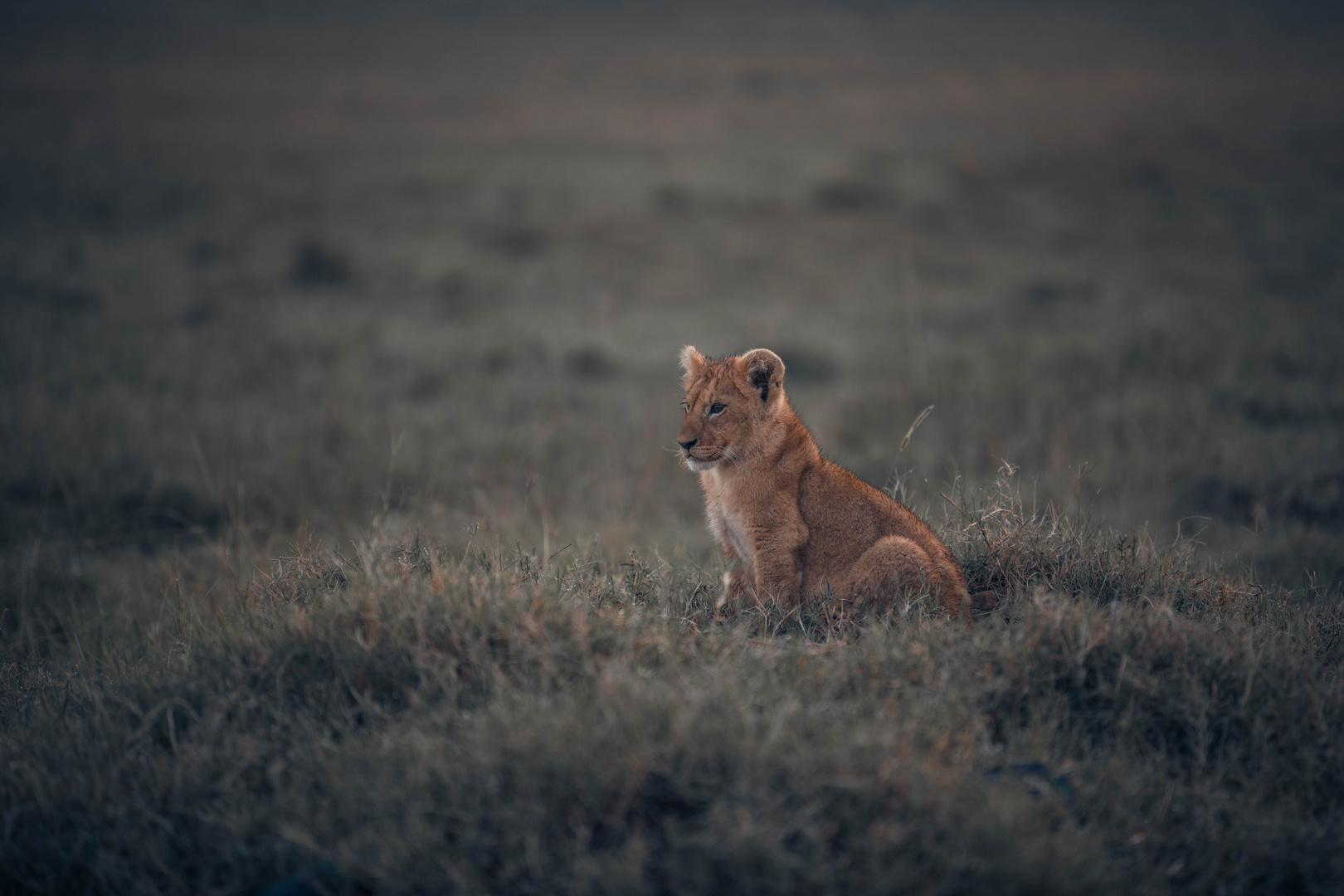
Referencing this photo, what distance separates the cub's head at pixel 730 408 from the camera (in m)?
4.35

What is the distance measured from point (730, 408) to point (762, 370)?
251 millimetres

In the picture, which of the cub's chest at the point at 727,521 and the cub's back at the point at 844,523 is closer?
the cub's back at the point at 844,523

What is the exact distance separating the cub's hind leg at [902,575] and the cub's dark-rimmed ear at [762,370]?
964 millimetres

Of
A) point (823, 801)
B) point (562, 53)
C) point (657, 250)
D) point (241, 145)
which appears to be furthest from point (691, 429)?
point (562, 53)

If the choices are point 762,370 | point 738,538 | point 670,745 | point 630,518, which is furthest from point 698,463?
point 630,518

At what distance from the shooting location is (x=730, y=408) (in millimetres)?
4438

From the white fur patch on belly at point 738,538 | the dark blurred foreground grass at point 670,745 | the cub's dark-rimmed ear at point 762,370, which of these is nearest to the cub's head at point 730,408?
the cub's dark-rimmed ear at point 762,370

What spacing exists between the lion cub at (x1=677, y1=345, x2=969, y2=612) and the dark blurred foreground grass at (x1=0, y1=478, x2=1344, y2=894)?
0.67 feet

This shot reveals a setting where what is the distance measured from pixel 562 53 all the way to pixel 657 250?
26.5 m

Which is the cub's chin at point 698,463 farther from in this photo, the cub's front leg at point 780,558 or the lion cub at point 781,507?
the cub's front leg at point 780,558

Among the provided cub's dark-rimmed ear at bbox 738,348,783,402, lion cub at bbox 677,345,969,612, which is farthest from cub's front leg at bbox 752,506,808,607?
cub's dark-rimmed ear at bbox 738,348,783,402

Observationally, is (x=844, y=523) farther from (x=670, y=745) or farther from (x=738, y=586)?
(x=670, y=745)

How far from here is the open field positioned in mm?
2666

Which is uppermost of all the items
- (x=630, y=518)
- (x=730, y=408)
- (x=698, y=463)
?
(x=730, y=408)
